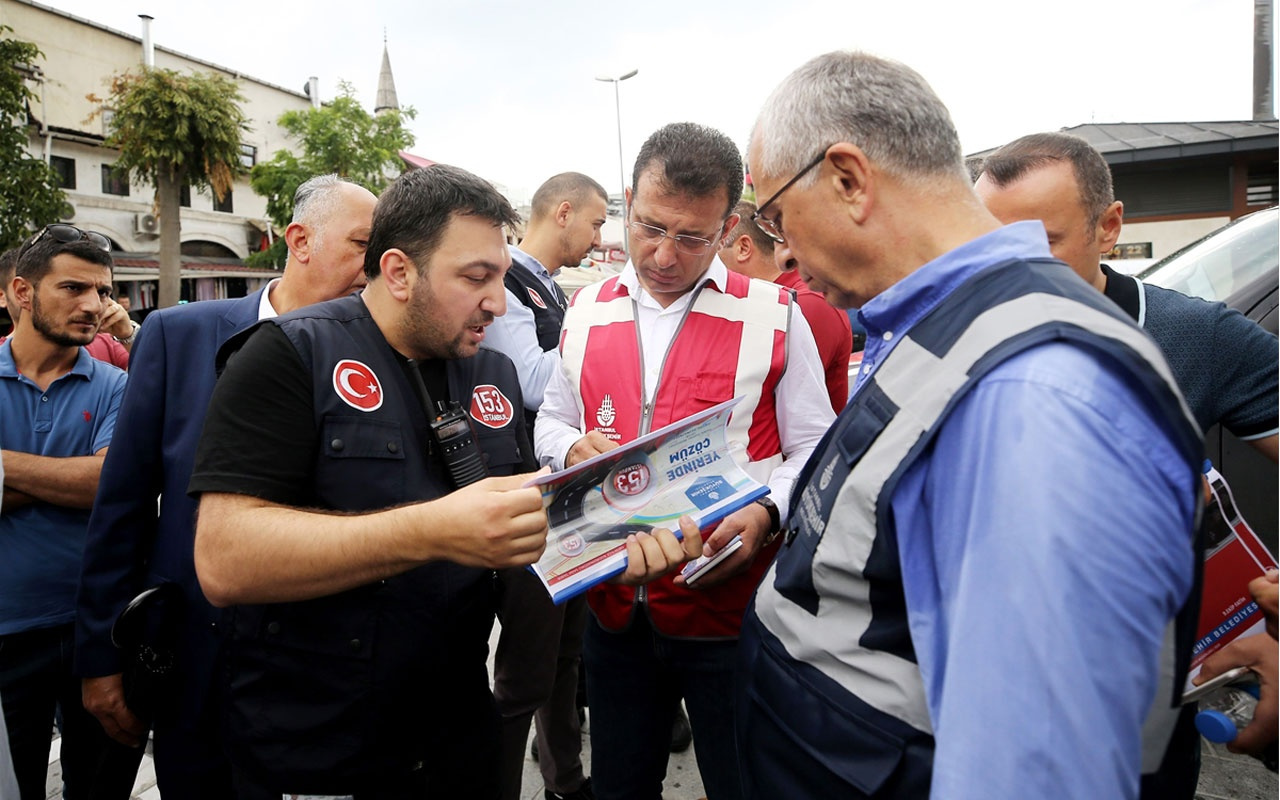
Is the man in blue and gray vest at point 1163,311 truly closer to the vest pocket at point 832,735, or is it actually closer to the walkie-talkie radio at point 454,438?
the vest pocket at point 832,735

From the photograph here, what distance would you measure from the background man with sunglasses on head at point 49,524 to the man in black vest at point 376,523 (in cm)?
129

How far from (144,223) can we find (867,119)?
3002 cm

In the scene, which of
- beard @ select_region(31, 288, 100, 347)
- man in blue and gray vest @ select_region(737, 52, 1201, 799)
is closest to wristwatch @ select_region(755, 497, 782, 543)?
man in blue and gray vest @ select_region(737, 52, 1201, 799)

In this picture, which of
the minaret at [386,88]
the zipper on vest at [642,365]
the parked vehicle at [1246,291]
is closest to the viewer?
the zipper on vest at [642,365]

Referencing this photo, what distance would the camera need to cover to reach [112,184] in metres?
24.6

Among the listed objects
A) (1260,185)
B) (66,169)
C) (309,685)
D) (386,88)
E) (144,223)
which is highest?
(386,88)

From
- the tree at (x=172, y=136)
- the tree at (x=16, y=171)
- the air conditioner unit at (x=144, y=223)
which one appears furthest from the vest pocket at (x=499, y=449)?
the air conditioner unit at (x=144, y=223)

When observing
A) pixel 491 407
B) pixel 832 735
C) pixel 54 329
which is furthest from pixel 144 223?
pixel 832 735

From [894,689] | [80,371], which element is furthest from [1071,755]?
[80,371]

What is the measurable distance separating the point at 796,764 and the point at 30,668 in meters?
2.63

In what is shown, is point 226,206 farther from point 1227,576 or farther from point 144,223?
point 1227,576

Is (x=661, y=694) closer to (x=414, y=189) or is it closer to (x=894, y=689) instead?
(x=894, y=689)

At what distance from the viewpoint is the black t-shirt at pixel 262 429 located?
1.40 meters

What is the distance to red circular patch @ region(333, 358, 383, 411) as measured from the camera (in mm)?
1545
